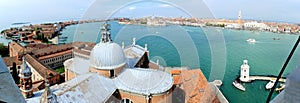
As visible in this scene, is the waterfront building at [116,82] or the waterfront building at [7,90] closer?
the waterfront building at [7,90]

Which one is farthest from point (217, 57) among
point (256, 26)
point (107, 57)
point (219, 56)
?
point (256, 26)

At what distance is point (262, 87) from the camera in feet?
41.2

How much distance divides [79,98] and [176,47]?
16112mm

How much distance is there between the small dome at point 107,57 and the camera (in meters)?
6.14

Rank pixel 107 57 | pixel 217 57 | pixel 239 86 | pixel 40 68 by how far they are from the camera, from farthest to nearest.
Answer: pixel 217 57, pixel 239 86, pixel 40 68, pixel 107 57

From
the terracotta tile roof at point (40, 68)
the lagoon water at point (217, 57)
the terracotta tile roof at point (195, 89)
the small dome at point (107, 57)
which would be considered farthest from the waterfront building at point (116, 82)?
the lagoon water at point (217, 57)

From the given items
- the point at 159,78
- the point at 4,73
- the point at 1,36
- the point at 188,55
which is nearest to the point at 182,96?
the point at 159,78

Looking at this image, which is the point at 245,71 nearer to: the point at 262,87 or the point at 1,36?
the point at 262,87

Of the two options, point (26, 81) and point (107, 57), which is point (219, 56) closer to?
point (107, 57)

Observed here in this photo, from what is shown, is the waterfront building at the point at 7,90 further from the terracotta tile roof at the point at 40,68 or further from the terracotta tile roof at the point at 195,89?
the terracotta tile roof at the point at 40,68

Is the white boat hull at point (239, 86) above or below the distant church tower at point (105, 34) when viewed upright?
below

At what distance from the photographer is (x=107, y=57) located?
20.3 feet

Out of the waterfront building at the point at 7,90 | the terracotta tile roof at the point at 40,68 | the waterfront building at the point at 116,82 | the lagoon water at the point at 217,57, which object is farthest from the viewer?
the lagoon water at the point at 217,57

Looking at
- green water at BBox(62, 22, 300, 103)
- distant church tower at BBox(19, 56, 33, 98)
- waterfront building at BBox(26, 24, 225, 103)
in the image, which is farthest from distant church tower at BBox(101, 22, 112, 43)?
green water at BBox(62, 22, 300, 103)
